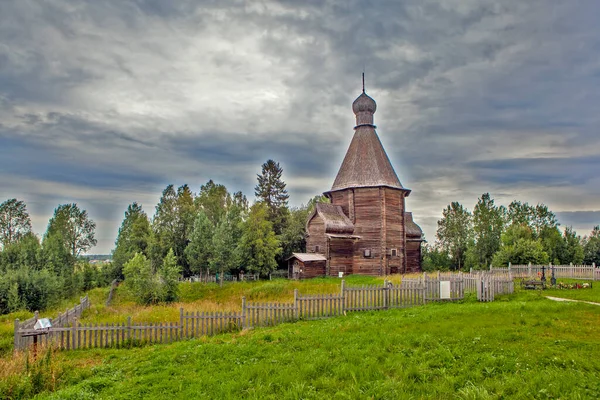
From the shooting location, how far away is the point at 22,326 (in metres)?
13.0

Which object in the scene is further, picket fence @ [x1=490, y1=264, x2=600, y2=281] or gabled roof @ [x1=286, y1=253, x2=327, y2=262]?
gabled roof @ [x1=286, y1=253, x2=327, y2=262]

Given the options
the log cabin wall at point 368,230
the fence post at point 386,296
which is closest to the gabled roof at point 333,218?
the log cabin wall at point 368,230

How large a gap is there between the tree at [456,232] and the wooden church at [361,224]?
81.0 ft

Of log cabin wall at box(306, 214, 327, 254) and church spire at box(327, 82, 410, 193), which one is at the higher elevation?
church spire at box(327, 82, 410, 193)

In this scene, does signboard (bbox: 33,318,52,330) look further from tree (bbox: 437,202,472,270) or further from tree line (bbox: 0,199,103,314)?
tree (bbox: 437,202,472,270)

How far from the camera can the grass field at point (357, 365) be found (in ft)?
23.6

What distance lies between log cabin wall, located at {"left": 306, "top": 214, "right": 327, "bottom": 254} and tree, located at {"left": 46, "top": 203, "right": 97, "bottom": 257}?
139 feet

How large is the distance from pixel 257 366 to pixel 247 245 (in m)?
33.9

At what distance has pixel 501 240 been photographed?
53.0 meters

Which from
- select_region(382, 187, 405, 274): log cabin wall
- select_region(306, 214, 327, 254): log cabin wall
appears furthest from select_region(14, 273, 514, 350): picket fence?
select_region(382, 187, 405, 274): log cabin wall

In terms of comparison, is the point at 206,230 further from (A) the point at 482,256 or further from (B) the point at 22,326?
(A) the point at 482,256

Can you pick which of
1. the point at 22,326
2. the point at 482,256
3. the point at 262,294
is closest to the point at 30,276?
the point at 262,294

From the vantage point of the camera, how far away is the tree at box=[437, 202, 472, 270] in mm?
63969

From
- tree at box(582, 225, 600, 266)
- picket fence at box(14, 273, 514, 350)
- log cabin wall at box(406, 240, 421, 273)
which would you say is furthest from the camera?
tree at box(582, 225, 600, 266)
